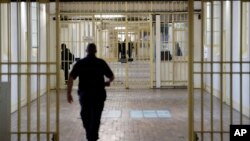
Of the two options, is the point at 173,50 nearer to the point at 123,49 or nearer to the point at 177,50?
the point at 177,50

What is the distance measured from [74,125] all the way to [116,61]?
8977 millimetres

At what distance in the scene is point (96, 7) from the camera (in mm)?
18031

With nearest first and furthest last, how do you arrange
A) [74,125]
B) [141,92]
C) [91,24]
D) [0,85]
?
[0,85]
[74,125]
[141,92]
[91,24]


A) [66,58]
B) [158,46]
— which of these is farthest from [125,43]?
[66,58]

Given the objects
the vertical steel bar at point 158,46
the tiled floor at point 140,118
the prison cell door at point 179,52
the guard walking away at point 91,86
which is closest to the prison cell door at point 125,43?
the vertical steel bar at point 158,46

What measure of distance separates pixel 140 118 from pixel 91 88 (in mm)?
4099

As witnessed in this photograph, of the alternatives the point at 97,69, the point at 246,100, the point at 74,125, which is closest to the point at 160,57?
the point at 246,100

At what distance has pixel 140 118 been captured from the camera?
35.7 ft

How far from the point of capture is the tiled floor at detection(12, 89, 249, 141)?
8.70m

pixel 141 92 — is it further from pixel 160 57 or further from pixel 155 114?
pixel 155 114

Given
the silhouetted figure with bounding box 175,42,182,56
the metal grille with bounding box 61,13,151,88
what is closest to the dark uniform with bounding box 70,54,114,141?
the metal grille with bounding box 61,13,151,88

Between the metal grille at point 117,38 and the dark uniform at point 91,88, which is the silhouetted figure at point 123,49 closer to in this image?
the metal grille at point 117,38

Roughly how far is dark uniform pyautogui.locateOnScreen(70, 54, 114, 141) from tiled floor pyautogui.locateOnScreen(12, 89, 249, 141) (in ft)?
4.31

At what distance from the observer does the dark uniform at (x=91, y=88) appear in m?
7.00
